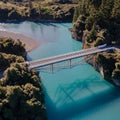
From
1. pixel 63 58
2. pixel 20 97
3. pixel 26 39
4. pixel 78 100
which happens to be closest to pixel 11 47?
pixel 63 58

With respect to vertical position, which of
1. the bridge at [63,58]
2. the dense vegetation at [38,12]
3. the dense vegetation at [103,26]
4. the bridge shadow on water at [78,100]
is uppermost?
the dense vegetation at [103,26]

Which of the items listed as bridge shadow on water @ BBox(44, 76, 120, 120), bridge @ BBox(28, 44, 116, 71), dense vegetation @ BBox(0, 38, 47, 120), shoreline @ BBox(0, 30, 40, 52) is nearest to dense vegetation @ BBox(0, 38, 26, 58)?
shoreline @ BBox(0, 30, 40, 52)

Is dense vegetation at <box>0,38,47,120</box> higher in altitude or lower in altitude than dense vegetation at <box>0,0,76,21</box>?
higher

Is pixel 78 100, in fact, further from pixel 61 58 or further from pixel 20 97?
pixel 20 97

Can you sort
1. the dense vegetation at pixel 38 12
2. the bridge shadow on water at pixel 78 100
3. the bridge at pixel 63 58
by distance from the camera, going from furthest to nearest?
the dense vegetation at pixel 38 12 → the bridge at pixel 63 58 → the bridge shadow on water at pixel 78 100

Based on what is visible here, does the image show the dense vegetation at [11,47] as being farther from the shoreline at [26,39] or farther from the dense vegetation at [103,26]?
the dense vegetation at [103,26]

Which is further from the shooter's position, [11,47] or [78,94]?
[11,47]

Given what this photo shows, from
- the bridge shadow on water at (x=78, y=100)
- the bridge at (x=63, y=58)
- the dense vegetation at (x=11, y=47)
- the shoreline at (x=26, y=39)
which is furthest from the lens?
the shoreline at (x=26, y=39)

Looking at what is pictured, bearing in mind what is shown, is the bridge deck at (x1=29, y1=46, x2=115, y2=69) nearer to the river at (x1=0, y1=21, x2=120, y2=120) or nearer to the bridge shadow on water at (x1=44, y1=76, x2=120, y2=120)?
the river at (x1=0, y1=21, x2=120, y2=120)

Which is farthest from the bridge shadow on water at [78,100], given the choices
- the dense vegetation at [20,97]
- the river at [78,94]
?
the dense vegetation at [20,97]
